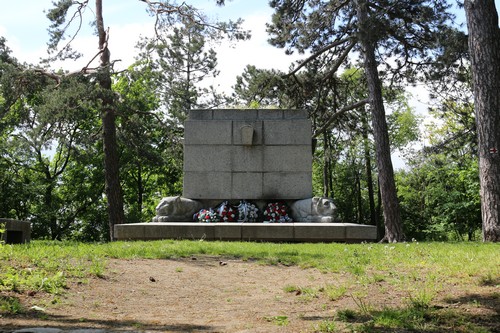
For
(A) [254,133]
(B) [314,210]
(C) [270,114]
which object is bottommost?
(B) [314,210]

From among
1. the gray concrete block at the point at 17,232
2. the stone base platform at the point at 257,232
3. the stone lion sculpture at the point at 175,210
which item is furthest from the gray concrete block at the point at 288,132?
the gray concrete block at the point at 17,232

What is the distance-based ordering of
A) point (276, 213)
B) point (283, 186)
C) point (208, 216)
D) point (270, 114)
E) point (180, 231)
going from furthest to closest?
point (270, 114) < point (283, 186) < point (276, 213) < point (208, 216) < point (180, 231)

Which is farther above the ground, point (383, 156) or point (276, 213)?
point (383, 156)

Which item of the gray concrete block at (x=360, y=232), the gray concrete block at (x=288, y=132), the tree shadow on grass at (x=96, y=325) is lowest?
the tree shadow on grass at (x=96, y=325)

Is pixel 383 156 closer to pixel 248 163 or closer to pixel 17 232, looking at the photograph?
pixel 248 163

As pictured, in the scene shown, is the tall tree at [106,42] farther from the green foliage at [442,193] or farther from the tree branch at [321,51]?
the green foliage at [442,193]

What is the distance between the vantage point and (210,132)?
13633mm

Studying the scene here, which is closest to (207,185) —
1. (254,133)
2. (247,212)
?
(247,212)

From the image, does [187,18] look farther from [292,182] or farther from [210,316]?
[210,316]

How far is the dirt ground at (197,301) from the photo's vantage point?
4.55m

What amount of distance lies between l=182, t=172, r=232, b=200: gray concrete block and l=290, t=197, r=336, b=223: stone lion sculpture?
178cm

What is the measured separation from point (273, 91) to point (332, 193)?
16414 mm

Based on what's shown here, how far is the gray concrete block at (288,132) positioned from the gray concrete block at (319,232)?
2715mm

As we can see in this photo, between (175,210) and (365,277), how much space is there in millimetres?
7187
